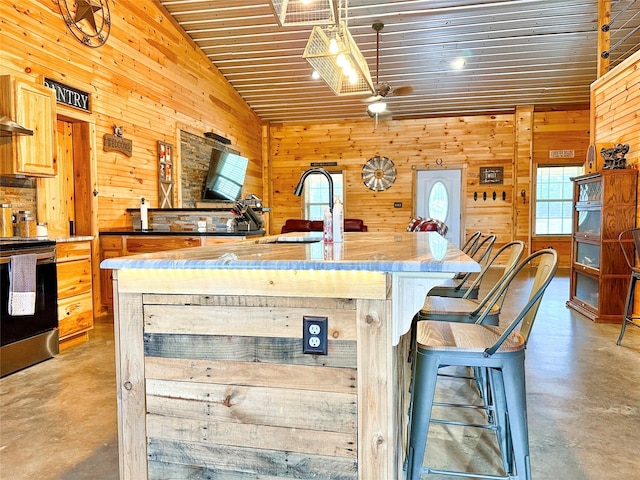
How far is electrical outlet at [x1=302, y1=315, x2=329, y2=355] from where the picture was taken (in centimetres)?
134

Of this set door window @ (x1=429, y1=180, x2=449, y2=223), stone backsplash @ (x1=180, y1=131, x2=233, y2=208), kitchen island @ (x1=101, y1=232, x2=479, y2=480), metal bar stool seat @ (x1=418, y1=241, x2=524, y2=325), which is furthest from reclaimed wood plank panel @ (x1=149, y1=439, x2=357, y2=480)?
door window @ (x1=429, y1=180, x2=449, y2=223)

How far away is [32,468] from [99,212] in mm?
3505

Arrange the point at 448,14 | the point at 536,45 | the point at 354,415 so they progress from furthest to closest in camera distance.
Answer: the point at 536,45, the point at 448,14, the point at 354,415

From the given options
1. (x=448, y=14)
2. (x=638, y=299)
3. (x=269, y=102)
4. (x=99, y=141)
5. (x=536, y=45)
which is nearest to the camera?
(x=638, y=299)

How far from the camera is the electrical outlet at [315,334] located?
134 centimetres

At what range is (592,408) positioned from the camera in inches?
95.9

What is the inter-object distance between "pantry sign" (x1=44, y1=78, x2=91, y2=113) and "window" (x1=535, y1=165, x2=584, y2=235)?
844cm

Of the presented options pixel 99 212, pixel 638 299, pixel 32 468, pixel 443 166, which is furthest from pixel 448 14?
pixel 32 468

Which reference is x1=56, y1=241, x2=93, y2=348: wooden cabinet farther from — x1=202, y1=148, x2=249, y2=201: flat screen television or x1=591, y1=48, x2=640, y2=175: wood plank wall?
x1=591, y1=48, x2=640, y2=175: wood plank wall

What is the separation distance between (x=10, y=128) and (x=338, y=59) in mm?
2679

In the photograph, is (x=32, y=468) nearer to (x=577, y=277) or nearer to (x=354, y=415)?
(x=354, y=415)

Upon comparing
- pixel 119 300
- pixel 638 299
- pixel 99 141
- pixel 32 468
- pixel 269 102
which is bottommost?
pixel 32 468

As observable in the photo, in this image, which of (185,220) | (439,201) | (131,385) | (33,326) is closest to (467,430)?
(131,385)

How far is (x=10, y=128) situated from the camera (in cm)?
329
